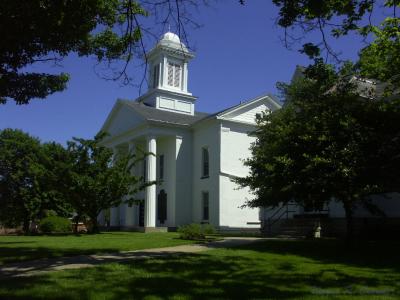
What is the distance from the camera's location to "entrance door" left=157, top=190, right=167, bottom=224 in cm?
3678

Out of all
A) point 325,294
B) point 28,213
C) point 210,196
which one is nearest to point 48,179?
point 210,196

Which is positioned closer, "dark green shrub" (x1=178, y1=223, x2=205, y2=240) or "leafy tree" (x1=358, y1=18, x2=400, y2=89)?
"leafy tree" (x1=358, y1=18, x2=400, y2=89)

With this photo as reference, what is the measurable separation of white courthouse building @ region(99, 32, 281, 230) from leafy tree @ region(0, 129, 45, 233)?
7.43m

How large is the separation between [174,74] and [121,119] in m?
6.19

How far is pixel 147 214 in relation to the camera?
112 feet

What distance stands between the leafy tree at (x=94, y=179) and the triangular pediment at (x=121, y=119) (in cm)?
806

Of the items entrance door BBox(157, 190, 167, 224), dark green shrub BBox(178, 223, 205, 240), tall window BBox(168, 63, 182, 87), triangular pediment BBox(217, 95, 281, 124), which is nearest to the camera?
dark green shrub BBox(178, 223, 205, 240)

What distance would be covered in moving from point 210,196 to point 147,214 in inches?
183

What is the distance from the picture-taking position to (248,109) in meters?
34.8

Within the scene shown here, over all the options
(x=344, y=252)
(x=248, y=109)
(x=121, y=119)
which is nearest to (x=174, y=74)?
(x=121, y=119)

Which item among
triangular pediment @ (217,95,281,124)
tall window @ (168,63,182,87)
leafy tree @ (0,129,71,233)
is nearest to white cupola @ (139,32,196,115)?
tall window @ (168,63,182,87)

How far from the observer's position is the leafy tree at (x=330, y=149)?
14.5m

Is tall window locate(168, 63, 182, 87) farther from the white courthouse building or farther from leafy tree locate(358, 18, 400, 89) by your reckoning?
leafy tree locate(358, 18, 400, 89)

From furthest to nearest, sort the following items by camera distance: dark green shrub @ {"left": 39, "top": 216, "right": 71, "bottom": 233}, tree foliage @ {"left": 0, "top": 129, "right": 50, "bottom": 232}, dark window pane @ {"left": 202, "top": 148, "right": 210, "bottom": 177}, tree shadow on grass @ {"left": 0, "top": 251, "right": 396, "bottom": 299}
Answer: tree foliage @ {"left": 0, "top": 129, "right": 50, "bottom": 232} < dark window pane @ {"left": 202, "top": 148, "right": 210, "bottom": 177} < dark green shrub @ {"left": 39, "top": 216, "right": 71, "bottom": 233} < tree shadow on grass @ {"left": 0, "top": 251, "right": 396, "bottom": 299}
